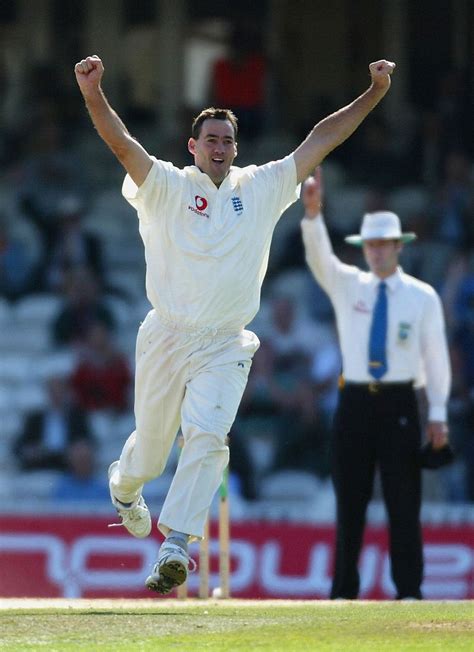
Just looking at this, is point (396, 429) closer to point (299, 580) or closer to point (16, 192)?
point (299, 580)

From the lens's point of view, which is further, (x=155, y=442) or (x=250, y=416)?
(x=250, y=416)

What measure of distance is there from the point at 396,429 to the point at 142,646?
305cm

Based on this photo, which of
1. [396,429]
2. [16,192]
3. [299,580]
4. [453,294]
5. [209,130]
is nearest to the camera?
[209,130]

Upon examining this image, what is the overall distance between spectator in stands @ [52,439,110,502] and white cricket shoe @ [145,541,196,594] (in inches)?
237

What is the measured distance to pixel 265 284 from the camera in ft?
49.2

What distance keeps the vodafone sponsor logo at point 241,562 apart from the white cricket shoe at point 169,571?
424 centimetres

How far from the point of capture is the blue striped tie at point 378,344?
9.01 metres

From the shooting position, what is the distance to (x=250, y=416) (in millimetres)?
13703

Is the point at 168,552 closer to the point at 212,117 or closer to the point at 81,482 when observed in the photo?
the point at 212,117

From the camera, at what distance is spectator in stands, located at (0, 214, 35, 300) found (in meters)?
15.2

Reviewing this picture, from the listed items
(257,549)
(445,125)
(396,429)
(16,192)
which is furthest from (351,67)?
(396,429)

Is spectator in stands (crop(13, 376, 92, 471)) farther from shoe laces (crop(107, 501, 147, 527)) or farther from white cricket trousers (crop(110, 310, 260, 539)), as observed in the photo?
white cricket trousers (crop(110, 310, 260, 539))

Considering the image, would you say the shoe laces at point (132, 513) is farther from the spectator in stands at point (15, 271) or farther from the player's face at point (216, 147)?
the spectator in stands at point (15, 271)

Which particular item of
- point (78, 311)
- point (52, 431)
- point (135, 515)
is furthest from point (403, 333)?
point (78, 311)
